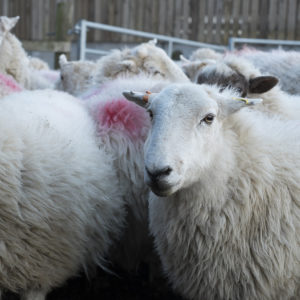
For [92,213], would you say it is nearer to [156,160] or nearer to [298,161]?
[156,160]

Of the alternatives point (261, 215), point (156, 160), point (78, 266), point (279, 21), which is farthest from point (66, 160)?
point (279, 21)

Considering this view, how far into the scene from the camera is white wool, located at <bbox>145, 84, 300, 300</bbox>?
2.00m

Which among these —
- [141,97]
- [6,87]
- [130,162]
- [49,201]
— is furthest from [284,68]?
[49,201]

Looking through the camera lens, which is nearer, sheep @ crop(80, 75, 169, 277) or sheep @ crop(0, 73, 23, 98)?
sheep @ crop(80, 75, 169, 277)

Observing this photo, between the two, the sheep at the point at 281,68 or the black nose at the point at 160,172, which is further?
the sheep at the point at 281,68

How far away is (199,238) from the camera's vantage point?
2.12 meters

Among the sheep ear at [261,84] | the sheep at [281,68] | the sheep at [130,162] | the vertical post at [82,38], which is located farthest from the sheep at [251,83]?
the vertical post at [82,38]

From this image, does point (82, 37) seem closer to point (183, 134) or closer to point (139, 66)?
point (139, 66)

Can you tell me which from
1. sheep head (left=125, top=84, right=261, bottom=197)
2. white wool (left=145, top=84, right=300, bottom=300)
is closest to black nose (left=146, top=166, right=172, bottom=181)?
sheep head (left=125, top=84, right=261, bottom=197)

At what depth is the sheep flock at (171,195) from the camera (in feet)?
6.63

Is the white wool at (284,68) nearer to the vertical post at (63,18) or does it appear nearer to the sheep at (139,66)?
the sheep at (139,66)

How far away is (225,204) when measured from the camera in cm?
213

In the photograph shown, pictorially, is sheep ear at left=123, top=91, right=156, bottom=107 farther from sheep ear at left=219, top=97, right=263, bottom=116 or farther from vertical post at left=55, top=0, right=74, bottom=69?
vertical post at left=55, top=0, right=74, bottom=69

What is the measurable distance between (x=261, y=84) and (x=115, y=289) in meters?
1.58
